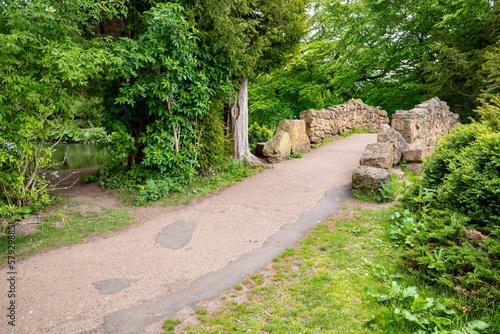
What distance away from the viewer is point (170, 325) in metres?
2.93

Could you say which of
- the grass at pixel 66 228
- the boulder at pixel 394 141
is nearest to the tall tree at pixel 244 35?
the boulder at pixel 394 141

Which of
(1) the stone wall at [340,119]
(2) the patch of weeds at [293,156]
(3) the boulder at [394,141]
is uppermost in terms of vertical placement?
(1) the stone wall at [340,119]

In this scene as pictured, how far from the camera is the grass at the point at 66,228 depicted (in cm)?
449

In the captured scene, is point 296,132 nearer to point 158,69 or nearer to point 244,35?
point 244,35

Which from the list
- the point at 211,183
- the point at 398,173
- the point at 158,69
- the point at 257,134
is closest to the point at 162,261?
the point at 211,183

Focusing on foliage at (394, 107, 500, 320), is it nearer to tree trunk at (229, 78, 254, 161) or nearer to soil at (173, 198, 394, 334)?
soil at (173, 198, 394, 334)

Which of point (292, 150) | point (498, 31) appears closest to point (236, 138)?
point (292, 150)

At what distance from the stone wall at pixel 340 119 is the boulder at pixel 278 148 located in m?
1.84

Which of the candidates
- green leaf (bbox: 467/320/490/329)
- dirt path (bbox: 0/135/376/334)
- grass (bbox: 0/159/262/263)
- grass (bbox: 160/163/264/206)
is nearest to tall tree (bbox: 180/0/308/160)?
grass (bbox: 160/163/264/206)

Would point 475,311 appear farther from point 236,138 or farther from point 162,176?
point 236,138

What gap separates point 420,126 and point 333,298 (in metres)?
7.87

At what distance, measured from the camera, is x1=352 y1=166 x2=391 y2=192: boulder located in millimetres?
6207

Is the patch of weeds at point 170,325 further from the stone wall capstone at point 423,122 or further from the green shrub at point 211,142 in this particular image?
the stone wall capstone at point 423,122

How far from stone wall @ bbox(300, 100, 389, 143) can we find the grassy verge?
24.5ft
